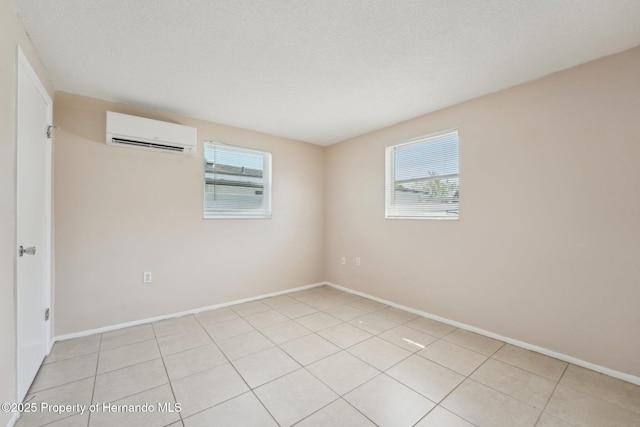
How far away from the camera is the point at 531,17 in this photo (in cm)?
163

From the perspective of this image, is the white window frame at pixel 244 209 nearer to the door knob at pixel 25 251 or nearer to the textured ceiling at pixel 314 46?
the textured ceiling at pixel 314 46

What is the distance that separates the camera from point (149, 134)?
2.82 m

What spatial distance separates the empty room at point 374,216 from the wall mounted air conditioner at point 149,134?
0.06 ft

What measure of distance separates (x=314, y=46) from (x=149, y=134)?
2.00 metres

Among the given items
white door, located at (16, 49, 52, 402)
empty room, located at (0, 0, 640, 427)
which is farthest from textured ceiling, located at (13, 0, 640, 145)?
white door, located at (16, 49, 52, 402)

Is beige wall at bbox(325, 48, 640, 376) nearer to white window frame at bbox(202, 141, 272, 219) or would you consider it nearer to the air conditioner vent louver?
white window frame at bbox(202, 141, 272, 219)

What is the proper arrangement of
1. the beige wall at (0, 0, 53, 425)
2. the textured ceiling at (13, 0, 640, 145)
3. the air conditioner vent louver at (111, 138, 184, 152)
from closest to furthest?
the beige wall at (0, 0, 53, 425)
the textured ceiling at (13, 0, 640, 145)
the air conditioner vent louver at (111, 138, 184, 152)

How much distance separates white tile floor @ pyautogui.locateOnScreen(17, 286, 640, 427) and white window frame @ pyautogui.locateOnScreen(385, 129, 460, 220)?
4.14ft

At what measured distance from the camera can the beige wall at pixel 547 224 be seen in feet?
6.46

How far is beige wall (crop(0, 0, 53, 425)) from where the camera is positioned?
4.63ft

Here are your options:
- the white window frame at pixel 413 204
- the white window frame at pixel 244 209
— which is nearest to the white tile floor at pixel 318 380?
the white window frame at pixel 413 204

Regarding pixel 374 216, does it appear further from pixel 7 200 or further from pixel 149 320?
pixel 7 200

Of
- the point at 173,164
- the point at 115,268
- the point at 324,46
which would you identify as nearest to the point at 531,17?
the point at 324,46

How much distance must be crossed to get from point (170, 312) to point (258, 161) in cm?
225
